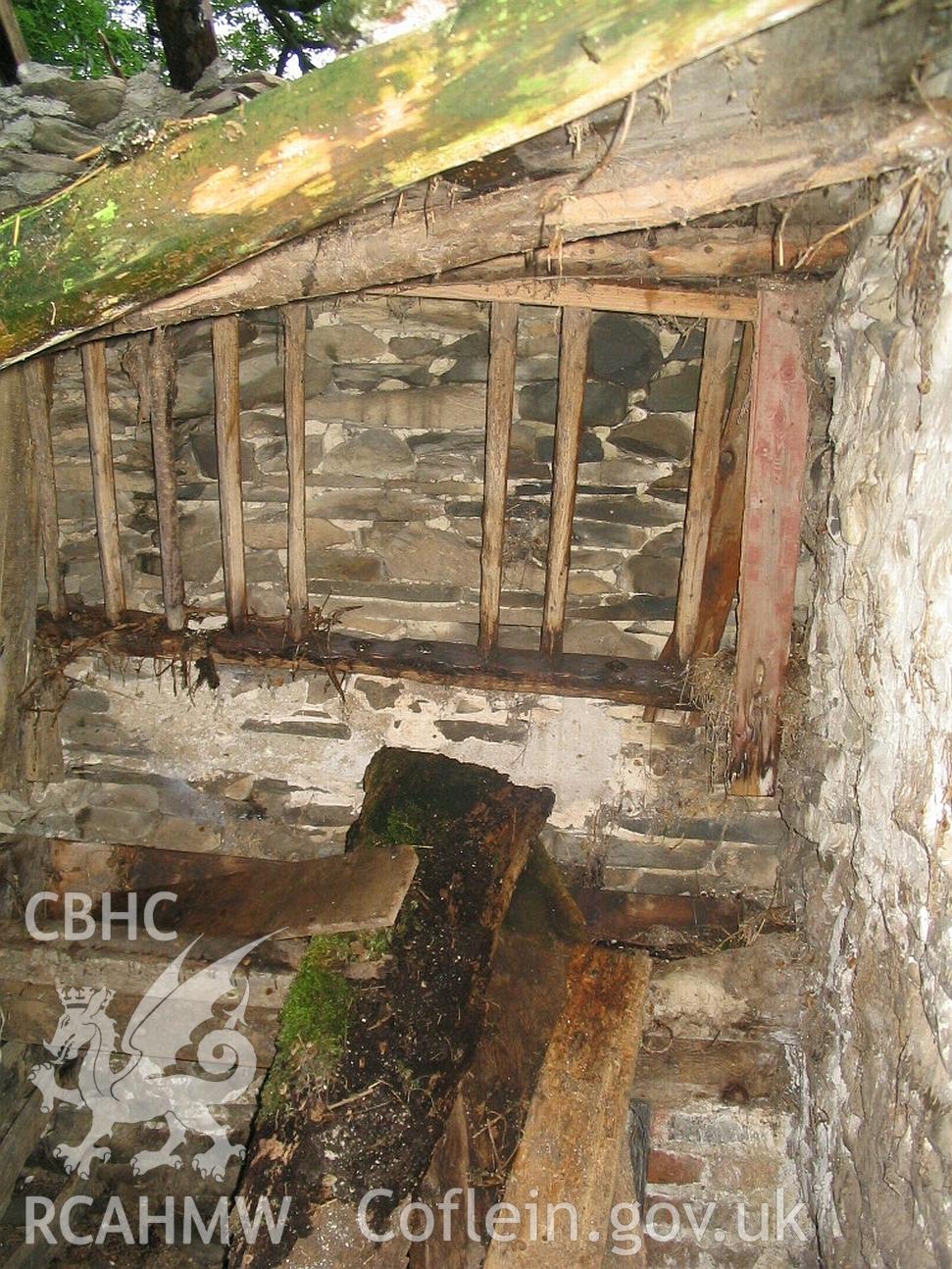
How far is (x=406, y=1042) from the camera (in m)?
2.06

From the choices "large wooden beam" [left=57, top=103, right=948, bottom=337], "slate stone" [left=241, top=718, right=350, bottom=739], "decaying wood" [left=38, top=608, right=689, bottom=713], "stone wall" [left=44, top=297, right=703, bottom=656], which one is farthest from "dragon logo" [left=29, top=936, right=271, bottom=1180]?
"large wooden beam" [left=57, top=103, right=948, bottom=337]

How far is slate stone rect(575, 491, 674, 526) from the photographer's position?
2.95 m

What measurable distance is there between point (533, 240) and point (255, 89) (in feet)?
4.22

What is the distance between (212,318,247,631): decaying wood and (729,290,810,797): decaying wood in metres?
1.59

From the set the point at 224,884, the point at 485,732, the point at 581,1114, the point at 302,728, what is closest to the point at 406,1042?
the point at 581,1114

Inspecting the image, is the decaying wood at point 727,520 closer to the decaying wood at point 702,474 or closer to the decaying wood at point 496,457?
the decaying wood at point 702,474

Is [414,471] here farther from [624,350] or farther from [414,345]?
[624,350]

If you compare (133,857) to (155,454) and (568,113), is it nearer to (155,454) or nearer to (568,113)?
(155,454)

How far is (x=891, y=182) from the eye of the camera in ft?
5.86

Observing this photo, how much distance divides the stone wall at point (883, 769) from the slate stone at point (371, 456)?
133 cm

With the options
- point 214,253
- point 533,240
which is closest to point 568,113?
point 533,240

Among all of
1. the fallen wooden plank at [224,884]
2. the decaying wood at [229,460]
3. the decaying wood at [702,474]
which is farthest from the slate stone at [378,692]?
the decaying wood at [702,474]

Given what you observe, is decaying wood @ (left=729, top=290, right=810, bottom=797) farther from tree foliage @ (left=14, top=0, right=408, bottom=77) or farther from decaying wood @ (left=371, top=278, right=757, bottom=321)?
tree foliage @ (left=14, top=0, right=408, bottom=77)

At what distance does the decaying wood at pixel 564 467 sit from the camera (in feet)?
8.53
